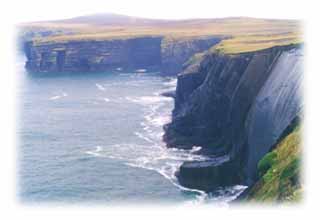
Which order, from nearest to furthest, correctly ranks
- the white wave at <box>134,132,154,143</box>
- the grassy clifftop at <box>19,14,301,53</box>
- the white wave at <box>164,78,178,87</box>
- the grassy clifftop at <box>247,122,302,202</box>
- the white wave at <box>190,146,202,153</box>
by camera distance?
1. the grassy clifftop at <box>247,122,302,202</box>
2. the white wave at <box>190,146,202,153</box>
3. the white wave at <box>134,132,154,143</box>
4. the white wave at <box>164,78,178,87</box>
5. the grassy clifftop at <box>19,14,301,53</box>

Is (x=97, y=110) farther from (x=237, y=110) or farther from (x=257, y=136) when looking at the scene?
(x=257, y=136)

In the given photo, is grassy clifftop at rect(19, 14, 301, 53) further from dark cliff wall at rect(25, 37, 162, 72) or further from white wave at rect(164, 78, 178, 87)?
white wave at rect(164, 78, 178, 87)

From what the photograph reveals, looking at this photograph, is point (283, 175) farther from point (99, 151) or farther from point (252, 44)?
point (252, 44)

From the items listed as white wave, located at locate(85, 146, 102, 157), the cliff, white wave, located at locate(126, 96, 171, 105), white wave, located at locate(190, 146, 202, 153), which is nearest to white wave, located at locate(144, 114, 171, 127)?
white wave, located at locate(126, 96, 171, 105)

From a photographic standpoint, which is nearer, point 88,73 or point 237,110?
point 237,110

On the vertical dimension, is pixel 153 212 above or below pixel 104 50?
above

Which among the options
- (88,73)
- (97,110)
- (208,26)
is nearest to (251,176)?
(97,110)
